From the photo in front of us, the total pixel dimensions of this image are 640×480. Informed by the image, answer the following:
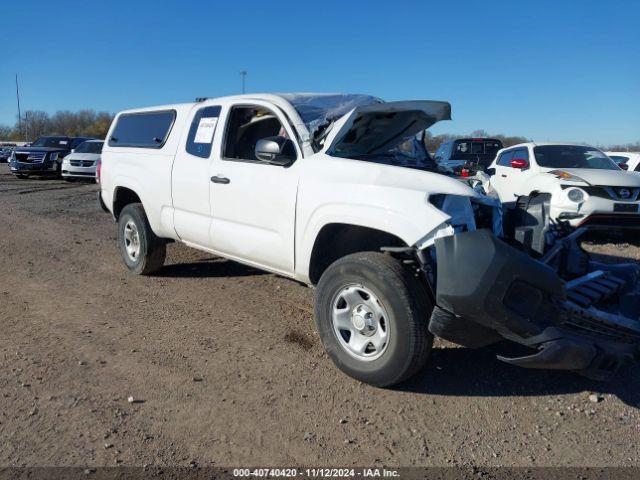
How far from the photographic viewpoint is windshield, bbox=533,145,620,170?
31.3ft

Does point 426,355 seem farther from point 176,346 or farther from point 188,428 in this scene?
point 176,346

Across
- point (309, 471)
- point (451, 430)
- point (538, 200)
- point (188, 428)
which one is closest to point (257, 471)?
point (309, 471)

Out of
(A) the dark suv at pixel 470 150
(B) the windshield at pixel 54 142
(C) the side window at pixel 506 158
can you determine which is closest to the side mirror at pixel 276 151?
(C) the side window at pixel 506 158

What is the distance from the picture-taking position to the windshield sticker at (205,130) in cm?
524

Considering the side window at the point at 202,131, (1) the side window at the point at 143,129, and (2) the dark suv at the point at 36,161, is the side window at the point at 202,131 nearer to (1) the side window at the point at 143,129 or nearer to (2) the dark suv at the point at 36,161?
(1) the side window at the point at 143,129

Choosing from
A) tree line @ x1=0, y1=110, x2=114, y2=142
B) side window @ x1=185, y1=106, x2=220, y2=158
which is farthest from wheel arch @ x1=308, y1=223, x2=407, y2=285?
tree line @ x1=0, y1=110, x2=114, y2=142

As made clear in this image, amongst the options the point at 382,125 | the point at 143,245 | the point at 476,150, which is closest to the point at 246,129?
the point at 382,125

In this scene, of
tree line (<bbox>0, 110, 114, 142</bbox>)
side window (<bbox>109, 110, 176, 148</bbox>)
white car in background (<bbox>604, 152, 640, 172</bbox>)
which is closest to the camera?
side window (<bbox>109, 110, 176, 148</bbox>)

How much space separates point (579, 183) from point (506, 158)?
2.92m

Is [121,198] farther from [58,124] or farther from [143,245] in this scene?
[58,124]

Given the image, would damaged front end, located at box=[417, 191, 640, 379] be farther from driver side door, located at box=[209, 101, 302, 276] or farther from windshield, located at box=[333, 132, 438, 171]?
driver side door, located at box=[209, 101, 302, 276]

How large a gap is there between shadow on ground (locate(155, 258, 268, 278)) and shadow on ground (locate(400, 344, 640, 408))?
10.4ft

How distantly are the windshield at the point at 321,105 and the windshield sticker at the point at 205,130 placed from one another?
810mm

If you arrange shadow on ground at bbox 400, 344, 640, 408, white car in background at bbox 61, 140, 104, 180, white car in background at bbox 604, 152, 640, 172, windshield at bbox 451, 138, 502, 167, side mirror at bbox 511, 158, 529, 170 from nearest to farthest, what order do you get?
1. shadow on ground at bbox 400, 344, 640, 408
2. side mirror at bbox 511, 158, 529, 170
3. white car in background at bbox 604, 152, 640, 172
4. windshield at bbox 451, 138, 502, 167
5. white car in background at bbox 61, 140, 104, 180
